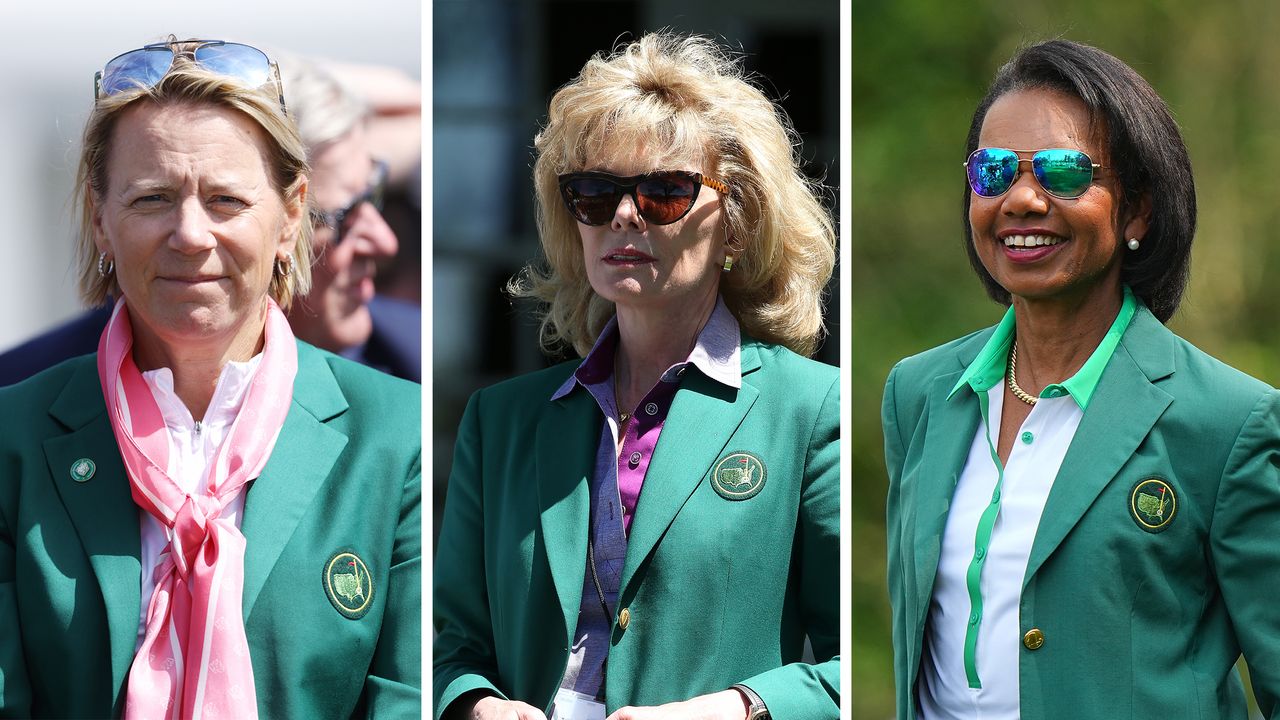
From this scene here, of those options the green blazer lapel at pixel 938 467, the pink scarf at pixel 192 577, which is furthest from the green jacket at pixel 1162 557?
the pink scarf at pixel 192 577

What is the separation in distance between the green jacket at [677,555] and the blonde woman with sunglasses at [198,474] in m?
0.24

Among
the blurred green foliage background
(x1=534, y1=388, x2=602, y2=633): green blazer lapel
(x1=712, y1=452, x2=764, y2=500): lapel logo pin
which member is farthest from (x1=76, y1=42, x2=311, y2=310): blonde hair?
the blurred green foliage background

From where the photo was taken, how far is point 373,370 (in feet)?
16.0

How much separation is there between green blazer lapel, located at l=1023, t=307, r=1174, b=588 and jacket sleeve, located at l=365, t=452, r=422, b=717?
179cm

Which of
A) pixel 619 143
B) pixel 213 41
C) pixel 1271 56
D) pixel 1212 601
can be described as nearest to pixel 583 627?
pixel 619 143

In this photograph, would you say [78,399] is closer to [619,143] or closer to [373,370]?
[373,370]

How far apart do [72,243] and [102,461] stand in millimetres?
925

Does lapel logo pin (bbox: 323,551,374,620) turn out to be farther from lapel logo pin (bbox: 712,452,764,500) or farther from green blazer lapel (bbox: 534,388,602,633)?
lapel logo pin (bbox: 712,452,764,500)

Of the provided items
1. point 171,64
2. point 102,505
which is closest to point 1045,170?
point 171,64

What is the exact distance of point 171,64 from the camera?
14.8 ft

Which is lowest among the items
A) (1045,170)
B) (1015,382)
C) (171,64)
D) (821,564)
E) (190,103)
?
(821,564)

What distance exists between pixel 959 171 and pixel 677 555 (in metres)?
2.72

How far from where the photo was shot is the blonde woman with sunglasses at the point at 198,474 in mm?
4344

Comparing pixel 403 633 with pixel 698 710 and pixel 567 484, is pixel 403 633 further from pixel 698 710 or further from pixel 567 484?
pixel 698 710
